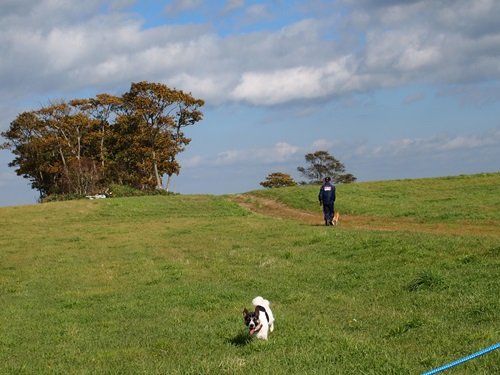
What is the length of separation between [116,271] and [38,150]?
52.0m

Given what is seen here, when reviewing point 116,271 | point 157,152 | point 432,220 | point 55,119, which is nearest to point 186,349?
point 116,271

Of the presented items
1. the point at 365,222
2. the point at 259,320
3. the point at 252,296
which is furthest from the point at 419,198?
the point at 259,320

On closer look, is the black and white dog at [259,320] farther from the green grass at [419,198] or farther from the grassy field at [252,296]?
the green grass at [419,198]

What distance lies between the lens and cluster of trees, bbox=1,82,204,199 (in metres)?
62.6

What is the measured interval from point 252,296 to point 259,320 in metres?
4.50

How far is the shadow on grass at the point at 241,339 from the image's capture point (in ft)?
28.3

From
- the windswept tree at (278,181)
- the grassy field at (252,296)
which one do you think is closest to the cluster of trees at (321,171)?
the windswept tree at (278,181)

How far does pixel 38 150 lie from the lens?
217 ft

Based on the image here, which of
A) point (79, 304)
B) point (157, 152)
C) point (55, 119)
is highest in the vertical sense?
point (55, 119)

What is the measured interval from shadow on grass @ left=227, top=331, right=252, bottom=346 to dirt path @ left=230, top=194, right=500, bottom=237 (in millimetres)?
13128

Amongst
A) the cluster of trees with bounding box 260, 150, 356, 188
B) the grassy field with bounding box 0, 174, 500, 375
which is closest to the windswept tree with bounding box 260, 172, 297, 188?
the cluster of trees with bounding box 260, 150, 356, 188

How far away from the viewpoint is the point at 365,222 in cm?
2817

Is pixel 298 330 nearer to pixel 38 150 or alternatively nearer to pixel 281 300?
pixel 281 300

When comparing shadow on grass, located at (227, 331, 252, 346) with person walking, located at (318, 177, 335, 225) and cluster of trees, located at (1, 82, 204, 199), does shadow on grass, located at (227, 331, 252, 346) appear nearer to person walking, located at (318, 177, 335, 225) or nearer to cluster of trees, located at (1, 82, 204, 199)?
person walking, located at (318, 177, 335, 225)
